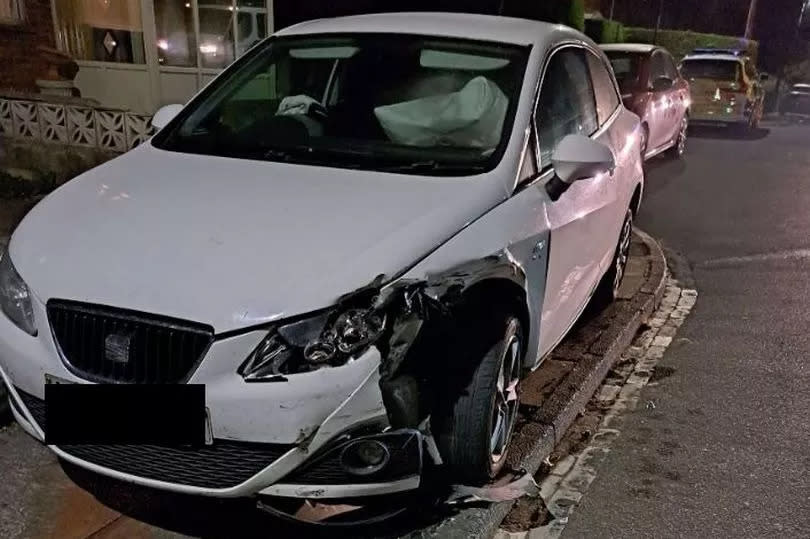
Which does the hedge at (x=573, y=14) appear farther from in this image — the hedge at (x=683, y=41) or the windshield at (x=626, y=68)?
the hedge at (x=683, y=41)

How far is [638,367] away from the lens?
4.49 meters

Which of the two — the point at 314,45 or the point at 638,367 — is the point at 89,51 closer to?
the point at 314,45

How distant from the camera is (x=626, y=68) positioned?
979cm

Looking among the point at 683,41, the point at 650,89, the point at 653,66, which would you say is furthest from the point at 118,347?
the point at 683,41

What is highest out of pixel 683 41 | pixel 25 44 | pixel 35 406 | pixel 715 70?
pixel 25 44

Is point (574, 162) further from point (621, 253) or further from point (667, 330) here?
point (667, 330)

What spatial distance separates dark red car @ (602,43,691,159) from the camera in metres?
9.41

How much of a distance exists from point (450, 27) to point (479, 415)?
2077 mm

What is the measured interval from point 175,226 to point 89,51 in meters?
8.60

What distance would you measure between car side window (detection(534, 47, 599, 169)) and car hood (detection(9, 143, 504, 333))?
63cm

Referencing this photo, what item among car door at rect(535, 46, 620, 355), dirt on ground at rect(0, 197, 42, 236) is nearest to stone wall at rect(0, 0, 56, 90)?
dirt on ground at rect(0, 197, 42, 236)

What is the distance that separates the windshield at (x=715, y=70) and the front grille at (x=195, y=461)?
44.4ft

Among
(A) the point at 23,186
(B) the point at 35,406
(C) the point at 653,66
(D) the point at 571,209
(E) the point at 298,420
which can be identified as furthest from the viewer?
(C) the point at 653,66

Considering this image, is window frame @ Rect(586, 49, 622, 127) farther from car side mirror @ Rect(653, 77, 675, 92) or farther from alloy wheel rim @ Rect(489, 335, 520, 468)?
car side mirror @ Rect(653, 77, 675, 92)
